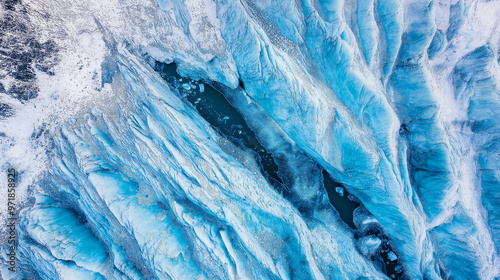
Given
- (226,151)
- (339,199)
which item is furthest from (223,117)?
(339,199)

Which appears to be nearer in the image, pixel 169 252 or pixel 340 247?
pixel 169 252

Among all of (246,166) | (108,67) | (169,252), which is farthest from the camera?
(246,166)

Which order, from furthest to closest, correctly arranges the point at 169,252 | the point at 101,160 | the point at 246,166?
the point at 246,166
the point at 101,160
the point at 169,252

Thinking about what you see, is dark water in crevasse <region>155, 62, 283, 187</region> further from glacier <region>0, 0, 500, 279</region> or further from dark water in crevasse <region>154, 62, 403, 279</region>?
glacier <region>0, 0, 500, 279</region>

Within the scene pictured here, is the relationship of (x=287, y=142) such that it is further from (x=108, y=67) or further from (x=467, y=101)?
(x=108, y=67)

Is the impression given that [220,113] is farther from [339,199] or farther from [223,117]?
[339,199]

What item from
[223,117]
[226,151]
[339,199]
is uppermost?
[339,199]

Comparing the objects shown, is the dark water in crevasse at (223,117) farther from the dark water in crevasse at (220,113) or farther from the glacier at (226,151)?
the glacier at (226,151)

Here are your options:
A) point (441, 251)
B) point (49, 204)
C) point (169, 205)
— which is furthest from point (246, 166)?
point (441, 251)
